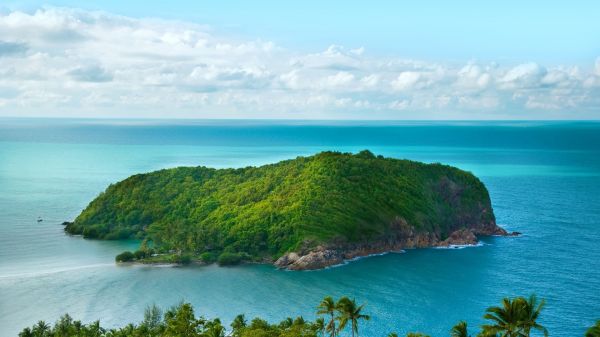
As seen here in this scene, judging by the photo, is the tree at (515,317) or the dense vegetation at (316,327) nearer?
the tree at (515,317)

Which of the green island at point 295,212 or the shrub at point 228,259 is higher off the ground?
the green island at point 295,212

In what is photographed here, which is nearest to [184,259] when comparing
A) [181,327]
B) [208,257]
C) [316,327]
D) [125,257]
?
[208,257]

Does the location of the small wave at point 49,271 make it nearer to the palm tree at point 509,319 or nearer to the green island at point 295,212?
the green island at point 295,212

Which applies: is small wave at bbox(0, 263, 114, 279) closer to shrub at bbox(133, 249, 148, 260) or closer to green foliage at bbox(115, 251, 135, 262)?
green foliage at bbox(115, 251, 135, 262)

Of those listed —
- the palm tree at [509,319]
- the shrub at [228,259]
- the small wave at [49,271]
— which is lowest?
the small wave at [49,271]

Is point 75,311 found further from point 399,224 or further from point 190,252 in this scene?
point 399,224

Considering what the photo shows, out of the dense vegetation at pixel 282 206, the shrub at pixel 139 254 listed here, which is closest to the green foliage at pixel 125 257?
the shrub at pixel 139 254

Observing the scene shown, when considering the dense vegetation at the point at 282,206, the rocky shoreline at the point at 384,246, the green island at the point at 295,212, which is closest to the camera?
the rocky shoreline at the point at 384,246

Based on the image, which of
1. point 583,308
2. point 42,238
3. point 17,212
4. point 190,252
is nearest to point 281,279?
point 190,252

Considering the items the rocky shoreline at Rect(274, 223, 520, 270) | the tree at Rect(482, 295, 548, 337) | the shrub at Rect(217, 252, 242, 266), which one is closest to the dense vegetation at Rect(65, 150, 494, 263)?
the shrub at Rect(217, 252, 242, 266)
